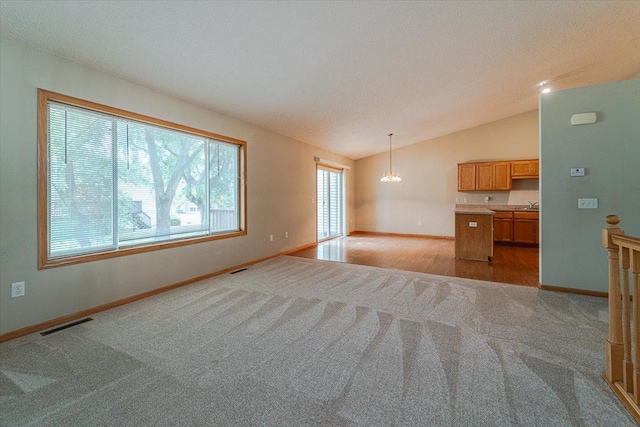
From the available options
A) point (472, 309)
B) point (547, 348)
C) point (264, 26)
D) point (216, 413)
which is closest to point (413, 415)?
point (216, 413)

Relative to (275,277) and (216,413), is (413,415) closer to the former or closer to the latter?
(216,413)

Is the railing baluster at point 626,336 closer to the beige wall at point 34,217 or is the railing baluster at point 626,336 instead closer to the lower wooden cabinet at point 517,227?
the beige wall at point 34,217

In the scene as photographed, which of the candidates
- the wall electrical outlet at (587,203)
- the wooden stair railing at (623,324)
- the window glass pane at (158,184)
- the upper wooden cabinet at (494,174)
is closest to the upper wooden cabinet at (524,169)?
the upper wooden cabinet at (494,174)

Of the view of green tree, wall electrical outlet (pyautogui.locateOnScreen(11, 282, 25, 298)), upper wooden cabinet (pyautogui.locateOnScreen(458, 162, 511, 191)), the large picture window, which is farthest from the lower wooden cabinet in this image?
wall electrical outlet (pyautogui.locateOnScreen(11, 282, 25, 298))

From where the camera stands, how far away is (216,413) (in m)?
1.54

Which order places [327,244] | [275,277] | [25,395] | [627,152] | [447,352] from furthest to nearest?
1. [327,244]
2. [275,277]
3. [627,152]
4. [447,352]
5. [25,395]

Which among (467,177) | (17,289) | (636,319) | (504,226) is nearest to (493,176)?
(467,177)

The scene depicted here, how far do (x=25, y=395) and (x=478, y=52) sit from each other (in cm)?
527

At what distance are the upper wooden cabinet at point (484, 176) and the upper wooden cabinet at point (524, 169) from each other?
0.12 meters

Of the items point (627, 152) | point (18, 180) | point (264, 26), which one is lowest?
point (18, 180)

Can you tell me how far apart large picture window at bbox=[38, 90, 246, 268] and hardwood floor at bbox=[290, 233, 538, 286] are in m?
2.63

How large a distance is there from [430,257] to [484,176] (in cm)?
338

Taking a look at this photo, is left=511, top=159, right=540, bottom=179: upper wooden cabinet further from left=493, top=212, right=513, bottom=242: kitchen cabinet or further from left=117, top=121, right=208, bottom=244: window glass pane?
left=117, top=121, right=208, bottom=244: window glass pane

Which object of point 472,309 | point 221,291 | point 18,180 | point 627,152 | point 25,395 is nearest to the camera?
point 25,395
